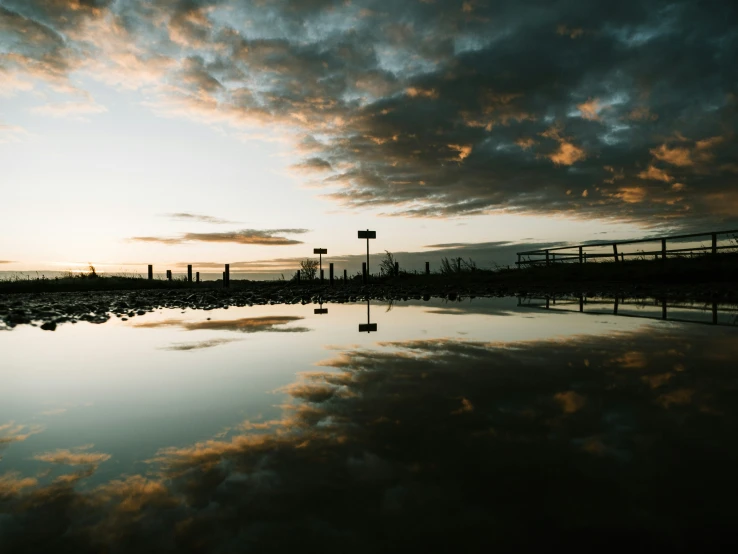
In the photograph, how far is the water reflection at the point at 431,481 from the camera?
1336 mm

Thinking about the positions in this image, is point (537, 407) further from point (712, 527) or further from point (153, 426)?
point (153, 426)

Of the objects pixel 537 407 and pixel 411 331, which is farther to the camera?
pixel 411 331

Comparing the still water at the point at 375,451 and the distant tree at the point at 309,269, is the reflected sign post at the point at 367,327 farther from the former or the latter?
the distant tree at the point at 309,269

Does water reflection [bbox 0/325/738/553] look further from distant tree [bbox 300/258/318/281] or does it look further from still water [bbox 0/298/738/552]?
distant tree [bbox 300/258/318/281]

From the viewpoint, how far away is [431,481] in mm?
1643

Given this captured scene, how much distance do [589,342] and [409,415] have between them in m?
3.02

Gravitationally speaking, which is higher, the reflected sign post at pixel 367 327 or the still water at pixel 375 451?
the reflected sign post at pixel 367 327

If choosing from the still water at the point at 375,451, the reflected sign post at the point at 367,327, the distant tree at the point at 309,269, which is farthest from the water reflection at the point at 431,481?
the distant tree at the point at 309,269

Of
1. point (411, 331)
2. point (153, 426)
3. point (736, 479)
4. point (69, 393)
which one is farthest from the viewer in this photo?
point (411, 331)

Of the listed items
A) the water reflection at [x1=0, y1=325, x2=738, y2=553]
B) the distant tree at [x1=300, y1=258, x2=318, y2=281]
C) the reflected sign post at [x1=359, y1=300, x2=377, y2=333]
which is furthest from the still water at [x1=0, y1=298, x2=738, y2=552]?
the distant tree at [x1=300, y1=258, x2=318, y2=281]

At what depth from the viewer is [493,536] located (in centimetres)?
131

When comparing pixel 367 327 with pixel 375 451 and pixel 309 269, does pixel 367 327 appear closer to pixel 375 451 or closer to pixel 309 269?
pixel 375 451

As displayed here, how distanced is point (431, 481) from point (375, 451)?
1.20 ft

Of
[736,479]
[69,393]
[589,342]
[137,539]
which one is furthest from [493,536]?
[589,342]
